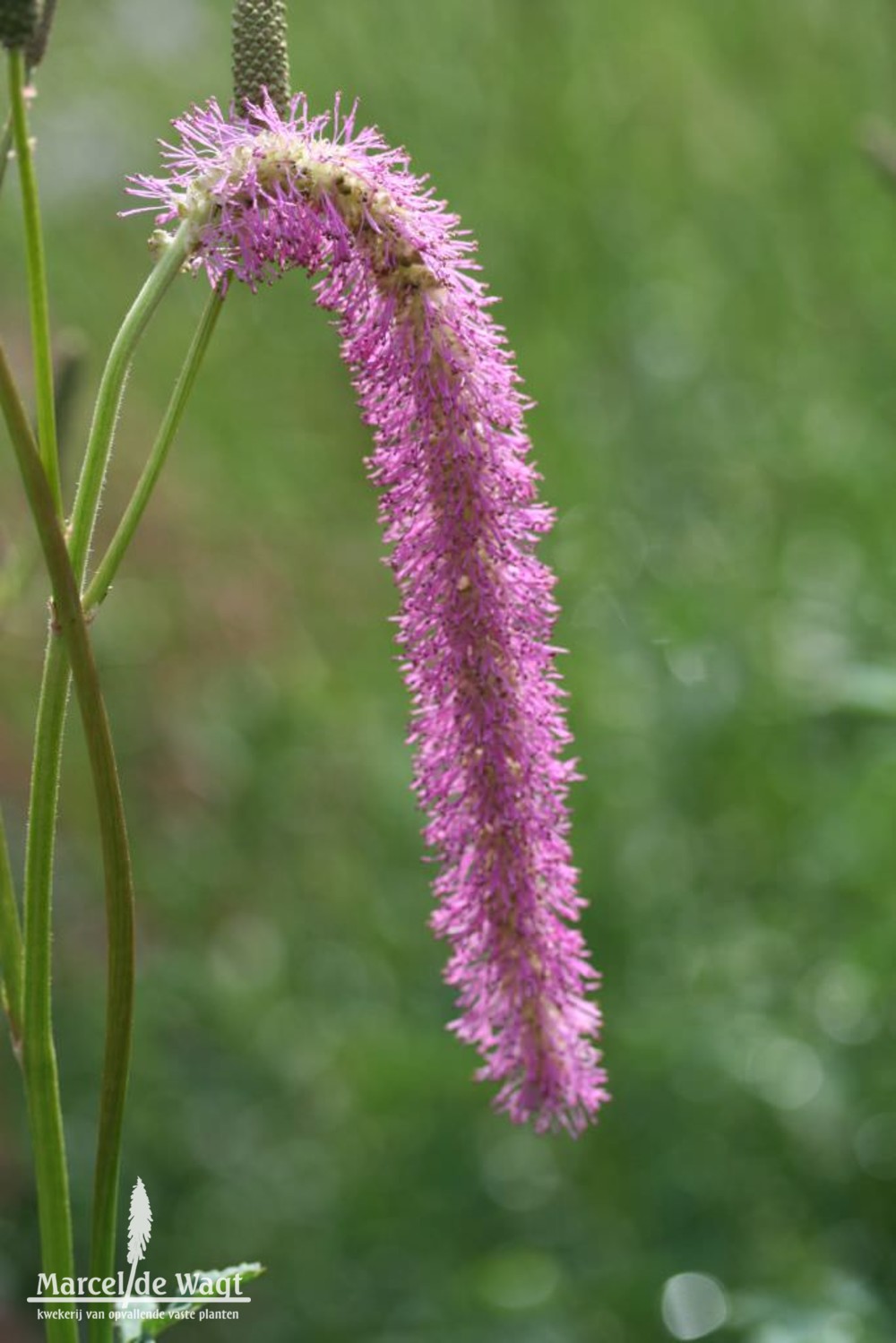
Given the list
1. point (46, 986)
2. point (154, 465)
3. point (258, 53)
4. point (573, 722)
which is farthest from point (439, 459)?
point (573, 722)

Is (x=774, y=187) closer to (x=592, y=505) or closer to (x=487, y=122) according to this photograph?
(x=487, y=122)

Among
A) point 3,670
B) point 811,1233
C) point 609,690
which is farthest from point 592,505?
point 3,670

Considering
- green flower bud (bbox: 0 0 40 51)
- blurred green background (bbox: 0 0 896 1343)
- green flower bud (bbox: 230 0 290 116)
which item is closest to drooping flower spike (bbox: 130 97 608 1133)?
green flower bud (bbox: 230 0 290 116)

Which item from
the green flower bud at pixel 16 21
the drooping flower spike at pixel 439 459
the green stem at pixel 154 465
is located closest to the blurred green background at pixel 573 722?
the drooping flower spike at pixel 439 459

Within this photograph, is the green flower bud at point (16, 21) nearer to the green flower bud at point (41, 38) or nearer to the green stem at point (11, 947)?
the green flower bud at point (41, 38)

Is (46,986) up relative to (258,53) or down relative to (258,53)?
down

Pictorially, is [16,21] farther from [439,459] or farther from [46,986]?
[46,986]
